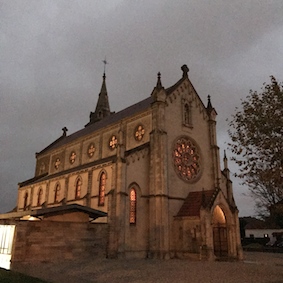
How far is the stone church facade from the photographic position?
2581cm

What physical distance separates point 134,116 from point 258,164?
20.3m

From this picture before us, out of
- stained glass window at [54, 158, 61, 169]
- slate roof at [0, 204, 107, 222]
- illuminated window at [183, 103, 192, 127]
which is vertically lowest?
slate roof at [0, 204, 107, 222]

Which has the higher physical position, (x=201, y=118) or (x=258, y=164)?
(x=201, y=118)

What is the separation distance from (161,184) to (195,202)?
4051mm

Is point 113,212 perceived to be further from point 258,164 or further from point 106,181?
point 258,164

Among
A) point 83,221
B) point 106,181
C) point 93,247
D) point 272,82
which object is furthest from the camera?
point 106,181

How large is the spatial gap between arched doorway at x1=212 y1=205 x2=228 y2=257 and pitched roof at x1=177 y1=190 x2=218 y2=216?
1650 millimetres

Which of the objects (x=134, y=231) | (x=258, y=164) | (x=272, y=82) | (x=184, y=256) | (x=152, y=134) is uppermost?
(x=152, y=134)

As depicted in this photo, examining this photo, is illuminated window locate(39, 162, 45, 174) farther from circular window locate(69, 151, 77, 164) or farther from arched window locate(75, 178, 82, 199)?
arched window locate(75, 178, 82, 199)

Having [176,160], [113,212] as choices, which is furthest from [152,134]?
[113,212]

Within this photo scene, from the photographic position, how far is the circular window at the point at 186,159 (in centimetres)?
3109

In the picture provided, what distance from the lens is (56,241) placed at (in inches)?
827

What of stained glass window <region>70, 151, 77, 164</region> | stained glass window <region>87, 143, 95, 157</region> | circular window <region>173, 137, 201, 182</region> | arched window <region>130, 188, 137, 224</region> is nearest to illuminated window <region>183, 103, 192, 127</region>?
circular window <region>173, 137, 201, 182</region>

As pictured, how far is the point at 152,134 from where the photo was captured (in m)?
29.5
